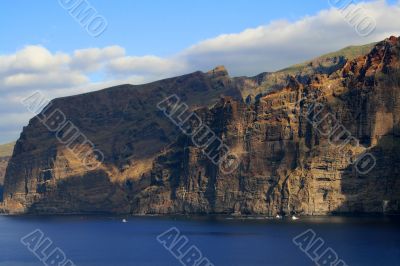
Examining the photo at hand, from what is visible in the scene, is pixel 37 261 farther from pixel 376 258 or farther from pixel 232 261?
pixel 376 258

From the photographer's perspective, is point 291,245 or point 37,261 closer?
point 37,261

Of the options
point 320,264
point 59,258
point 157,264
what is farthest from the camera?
point 59,258

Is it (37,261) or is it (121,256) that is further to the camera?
(121,256)

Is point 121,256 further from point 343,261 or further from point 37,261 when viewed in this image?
point 343,261

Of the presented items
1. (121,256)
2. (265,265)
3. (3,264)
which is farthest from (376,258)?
(3,264)

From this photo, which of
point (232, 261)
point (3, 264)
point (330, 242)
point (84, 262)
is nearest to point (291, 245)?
point (330, 242)

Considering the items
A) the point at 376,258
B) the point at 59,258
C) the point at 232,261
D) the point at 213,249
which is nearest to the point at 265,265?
the point at 232,261

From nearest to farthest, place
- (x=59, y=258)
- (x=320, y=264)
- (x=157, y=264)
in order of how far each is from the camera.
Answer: (x=320, y=264), (x=157, y=264), (x=59, y=258)

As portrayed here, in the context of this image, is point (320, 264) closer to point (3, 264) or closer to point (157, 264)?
point (157, 264)
